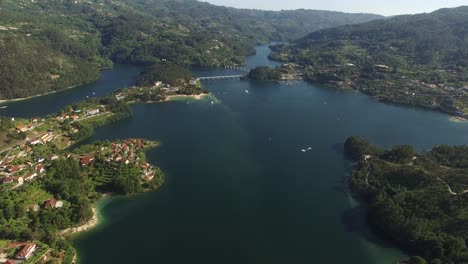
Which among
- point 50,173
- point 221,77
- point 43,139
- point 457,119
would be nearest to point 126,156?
point 50,173

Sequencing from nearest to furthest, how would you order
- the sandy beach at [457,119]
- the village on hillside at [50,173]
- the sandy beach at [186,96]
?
the village on hillside at [50,173] → the sandy beach at [457,119] → the sandy beach at [186,96]

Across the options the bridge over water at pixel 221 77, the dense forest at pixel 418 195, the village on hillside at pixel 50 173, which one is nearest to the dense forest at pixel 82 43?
the bridge over water at pixel 221 77

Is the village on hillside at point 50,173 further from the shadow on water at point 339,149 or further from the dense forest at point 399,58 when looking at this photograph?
the dense forest at point 399,58

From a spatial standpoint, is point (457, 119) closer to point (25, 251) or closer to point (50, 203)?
point (50, 203)

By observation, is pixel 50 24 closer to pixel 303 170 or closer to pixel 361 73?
pixel 361 73

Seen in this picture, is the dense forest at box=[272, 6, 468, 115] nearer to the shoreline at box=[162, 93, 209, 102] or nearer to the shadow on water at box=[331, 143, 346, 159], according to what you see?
the shadow on water at box=[331, 143, 346, 159]

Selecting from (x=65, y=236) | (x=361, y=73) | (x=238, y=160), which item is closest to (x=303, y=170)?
(x=238, y=160)
